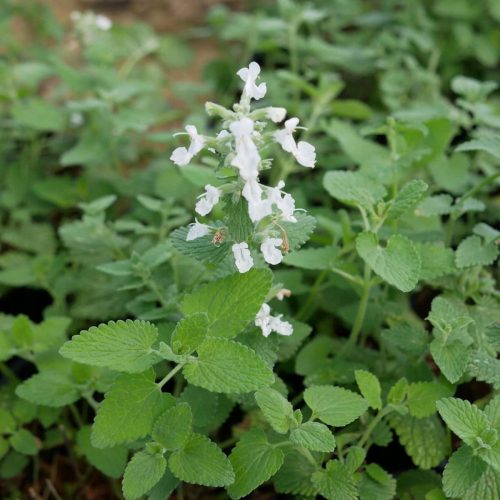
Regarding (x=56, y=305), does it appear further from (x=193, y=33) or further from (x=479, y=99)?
(x=193, y=33)

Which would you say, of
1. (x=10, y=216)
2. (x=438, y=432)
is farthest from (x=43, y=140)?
(x=438, y=432)

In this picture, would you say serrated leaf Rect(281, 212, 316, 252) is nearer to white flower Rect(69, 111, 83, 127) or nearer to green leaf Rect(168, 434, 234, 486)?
green leaf Rect(168, 434, 234, 486)

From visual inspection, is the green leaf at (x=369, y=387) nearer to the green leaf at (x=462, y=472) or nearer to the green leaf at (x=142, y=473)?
the green leaf at (x=462, y=472)

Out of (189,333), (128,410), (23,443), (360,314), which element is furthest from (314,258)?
(23,443)

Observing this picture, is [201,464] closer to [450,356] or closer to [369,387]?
[369,387]

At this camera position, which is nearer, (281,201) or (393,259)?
(281,201)

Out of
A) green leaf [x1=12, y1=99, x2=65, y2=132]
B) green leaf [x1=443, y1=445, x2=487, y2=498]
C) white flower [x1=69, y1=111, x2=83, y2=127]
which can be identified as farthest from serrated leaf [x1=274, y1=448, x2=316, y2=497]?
white flower [x1=69, y1=111, x2=83, y2=127]
